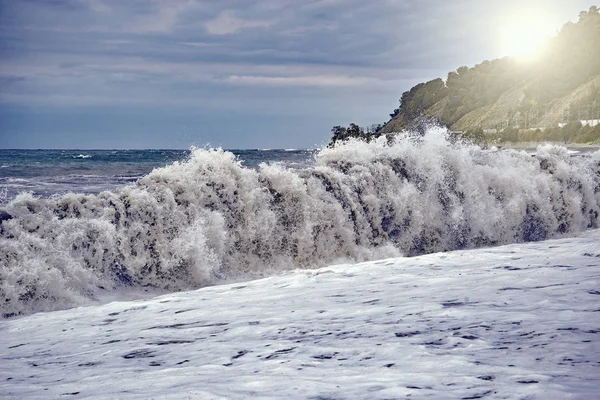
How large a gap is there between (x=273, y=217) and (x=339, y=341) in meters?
5.74

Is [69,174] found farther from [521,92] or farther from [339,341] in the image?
[521,92]

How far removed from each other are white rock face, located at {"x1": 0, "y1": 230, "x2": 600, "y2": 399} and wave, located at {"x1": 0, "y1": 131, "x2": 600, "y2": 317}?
113 centimetres

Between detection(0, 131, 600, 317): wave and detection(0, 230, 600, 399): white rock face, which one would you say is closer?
detection(0, 230, 600, 399): white rock face

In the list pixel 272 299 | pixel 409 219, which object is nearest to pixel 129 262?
pixel 272 299

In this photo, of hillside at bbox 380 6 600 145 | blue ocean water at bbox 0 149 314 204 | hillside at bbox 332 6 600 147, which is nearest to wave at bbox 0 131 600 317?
blue ocean water at bbox 0 149 314 204

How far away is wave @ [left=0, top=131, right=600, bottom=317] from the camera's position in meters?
8.16

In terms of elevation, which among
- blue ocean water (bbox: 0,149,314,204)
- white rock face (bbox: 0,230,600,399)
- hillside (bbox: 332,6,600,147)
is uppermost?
hillside (bbox: 332,6,600,147)

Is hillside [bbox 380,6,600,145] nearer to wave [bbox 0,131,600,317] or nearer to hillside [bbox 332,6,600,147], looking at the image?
hillside [bbox 332,6,600,147]

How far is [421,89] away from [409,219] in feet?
555

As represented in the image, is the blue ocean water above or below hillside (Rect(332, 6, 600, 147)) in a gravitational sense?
below

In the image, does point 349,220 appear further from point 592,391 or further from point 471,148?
point 592,391

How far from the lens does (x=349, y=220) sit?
11141 mm

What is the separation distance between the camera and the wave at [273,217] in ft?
26.8

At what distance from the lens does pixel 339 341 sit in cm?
475
